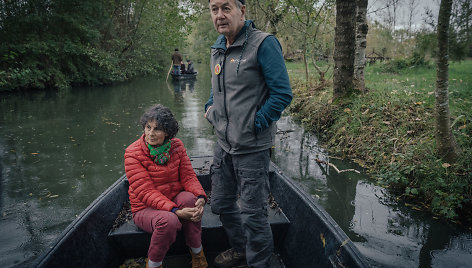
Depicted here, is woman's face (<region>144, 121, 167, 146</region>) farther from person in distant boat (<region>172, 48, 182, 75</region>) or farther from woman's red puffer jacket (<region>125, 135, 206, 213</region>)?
person in distant boat (<region>172, 48, 182, 75</region>)

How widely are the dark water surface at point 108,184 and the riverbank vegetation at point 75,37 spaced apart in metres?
3.98

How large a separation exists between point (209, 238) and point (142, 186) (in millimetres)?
710

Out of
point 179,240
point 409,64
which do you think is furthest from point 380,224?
point 409,64

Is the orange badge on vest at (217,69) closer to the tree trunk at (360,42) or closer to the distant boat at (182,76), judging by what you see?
the tree trunk at (360,42)

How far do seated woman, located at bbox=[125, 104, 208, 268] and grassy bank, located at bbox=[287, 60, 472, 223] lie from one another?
2609 mm

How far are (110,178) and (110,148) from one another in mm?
1463

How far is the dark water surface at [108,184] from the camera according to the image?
2.71 m

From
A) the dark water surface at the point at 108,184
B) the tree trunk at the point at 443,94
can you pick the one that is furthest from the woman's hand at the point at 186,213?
the tree trunk at the point at 443,94

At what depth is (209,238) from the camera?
2.33 metres

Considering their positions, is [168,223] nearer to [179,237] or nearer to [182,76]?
[179,237]

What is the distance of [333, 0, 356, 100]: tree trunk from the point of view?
5.27 metres

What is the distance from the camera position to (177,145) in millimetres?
2244

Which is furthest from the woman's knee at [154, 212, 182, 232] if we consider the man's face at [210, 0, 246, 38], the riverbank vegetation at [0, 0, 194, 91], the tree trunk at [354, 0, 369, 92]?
the riverbank vegetation at [0, 0, 194, 91]

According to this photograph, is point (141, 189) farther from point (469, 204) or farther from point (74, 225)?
point (469, 204)
